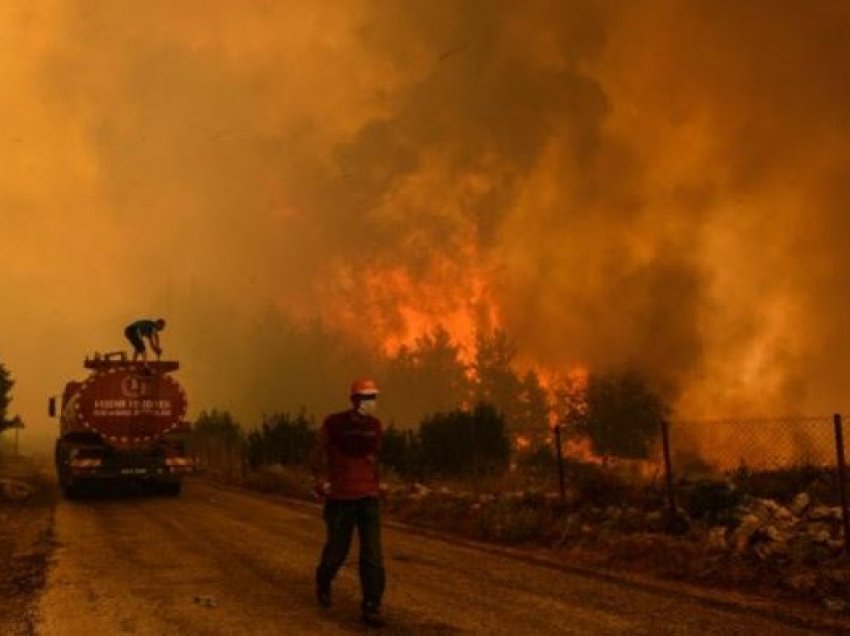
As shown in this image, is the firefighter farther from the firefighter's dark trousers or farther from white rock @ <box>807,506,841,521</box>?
white rock @ <box>807,506,841,521</box>

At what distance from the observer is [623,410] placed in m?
53.9

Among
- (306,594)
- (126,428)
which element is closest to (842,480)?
(306,594)

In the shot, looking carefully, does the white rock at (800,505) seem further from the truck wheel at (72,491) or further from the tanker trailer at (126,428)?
the truck wheel at (72,491)

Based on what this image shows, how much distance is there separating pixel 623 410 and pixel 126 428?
38067 mm

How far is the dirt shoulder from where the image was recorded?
810cm

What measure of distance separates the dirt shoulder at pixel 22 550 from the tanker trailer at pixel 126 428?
1403mm

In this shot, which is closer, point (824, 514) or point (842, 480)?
point (842, 480)

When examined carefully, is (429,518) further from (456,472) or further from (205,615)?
(456,472)

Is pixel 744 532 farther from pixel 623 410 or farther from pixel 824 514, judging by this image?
pixel 623 410

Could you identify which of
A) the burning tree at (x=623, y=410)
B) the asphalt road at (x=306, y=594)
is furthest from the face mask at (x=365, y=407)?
the burning tree at (x=623, y=410)

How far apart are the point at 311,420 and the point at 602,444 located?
19046 mm

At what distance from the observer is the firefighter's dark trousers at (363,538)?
7.31 metres

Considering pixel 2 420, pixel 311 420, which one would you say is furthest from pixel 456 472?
pixel 2 420

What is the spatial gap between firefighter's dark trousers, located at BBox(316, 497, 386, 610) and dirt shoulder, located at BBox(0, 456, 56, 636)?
261 centimetres
